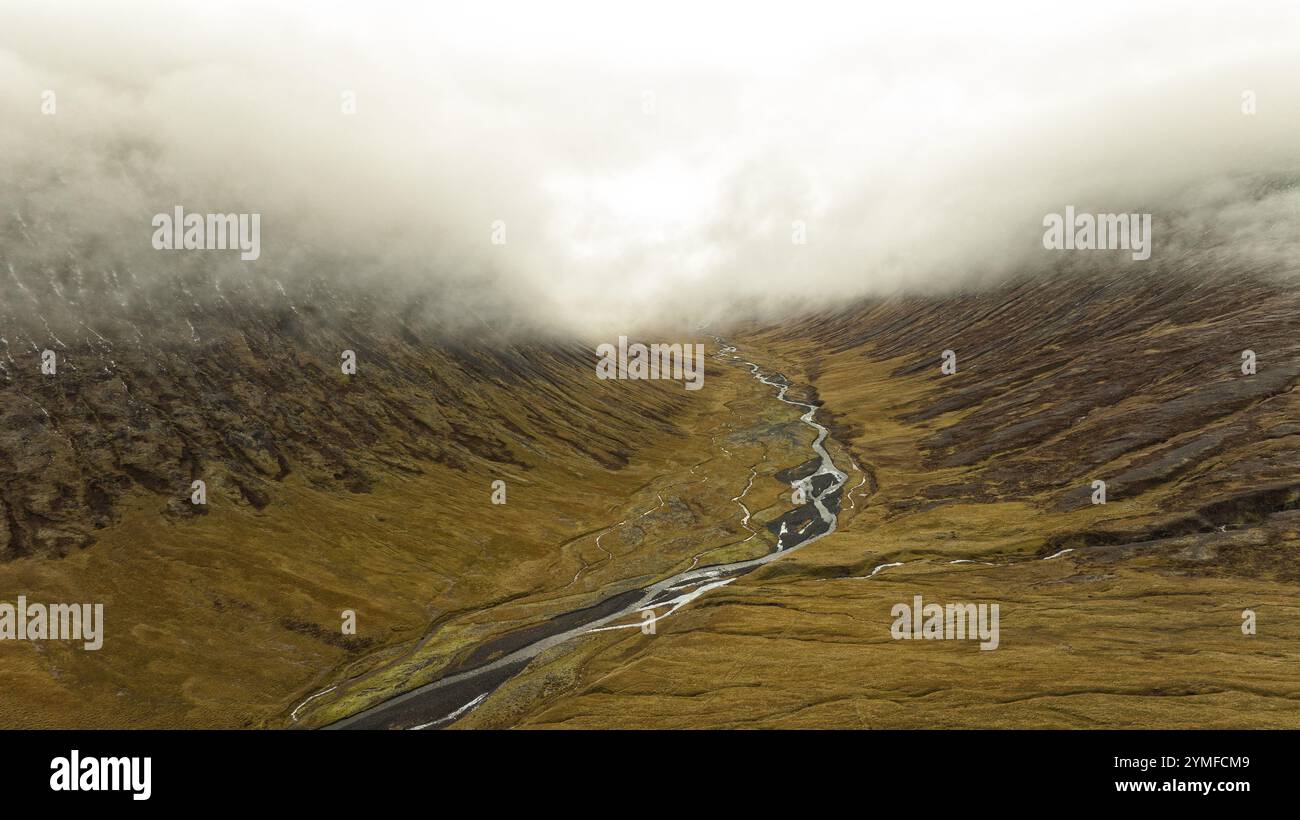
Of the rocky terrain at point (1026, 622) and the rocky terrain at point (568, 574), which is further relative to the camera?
the rocky terrain at point (568, 574)

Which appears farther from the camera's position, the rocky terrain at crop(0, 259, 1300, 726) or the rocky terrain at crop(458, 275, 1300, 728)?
the rocky terrain at crop(0, 259, 1300, 726)

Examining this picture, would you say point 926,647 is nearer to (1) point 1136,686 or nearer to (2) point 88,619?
(1) point 1136,686

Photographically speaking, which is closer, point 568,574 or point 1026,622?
point 1026,622

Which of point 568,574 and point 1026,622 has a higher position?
point 568,574
